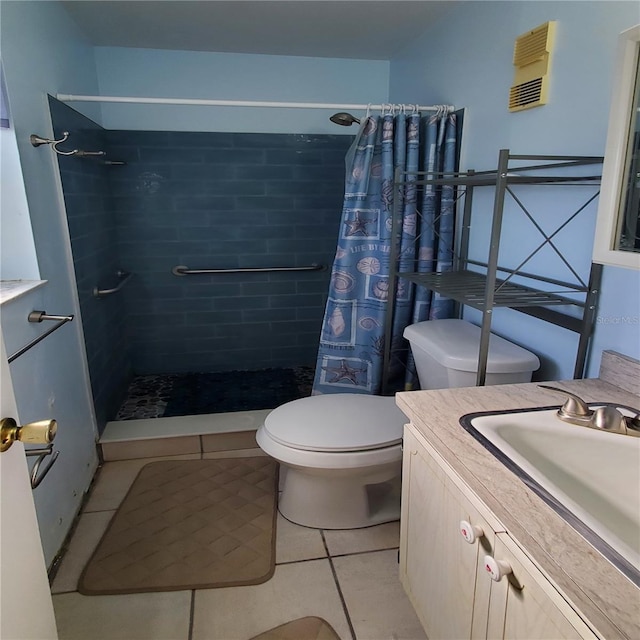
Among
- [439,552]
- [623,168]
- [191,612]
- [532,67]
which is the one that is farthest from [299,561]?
[532,67]

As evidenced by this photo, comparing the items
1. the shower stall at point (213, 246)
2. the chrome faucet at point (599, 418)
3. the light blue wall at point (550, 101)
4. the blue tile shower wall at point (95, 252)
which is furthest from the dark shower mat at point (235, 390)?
the chrome faucet at point (599, 418)

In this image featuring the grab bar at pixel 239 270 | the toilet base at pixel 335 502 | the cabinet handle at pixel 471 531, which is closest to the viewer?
the cabinet handle at pixel 471 531

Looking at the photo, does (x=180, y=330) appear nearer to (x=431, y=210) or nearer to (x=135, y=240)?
(x=135, y=240)

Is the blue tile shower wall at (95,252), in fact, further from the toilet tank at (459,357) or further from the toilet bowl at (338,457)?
the toilet tank at (459,357)

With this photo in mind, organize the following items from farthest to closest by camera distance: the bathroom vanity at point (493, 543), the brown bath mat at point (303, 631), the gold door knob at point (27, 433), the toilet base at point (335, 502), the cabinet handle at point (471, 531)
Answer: the toilet base at point (335, 502) → the brown bath mat at point (303, 631) → the cabinet handle at point (471, 531) → the gold door knob at point (27, 433) → the bathroom vanity at point (493, 543)

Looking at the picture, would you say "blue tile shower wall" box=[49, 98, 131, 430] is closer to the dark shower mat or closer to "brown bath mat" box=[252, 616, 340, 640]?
the dark shower mat

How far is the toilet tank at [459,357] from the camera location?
1.52m

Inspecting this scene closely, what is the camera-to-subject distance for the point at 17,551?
0.81 meters

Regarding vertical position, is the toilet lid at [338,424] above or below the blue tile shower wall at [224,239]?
below

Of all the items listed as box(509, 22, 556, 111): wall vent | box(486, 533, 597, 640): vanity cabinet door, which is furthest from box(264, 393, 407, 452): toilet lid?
box(509, 22, 556, 111): wall vent

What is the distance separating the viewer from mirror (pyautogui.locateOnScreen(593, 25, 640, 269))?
38.9 inches

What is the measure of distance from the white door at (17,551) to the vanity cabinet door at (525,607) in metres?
0.82

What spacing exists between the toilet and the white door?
2.98 feet

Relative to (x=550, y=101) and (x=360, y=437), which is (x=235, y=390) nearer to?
(x=360, y=437)
